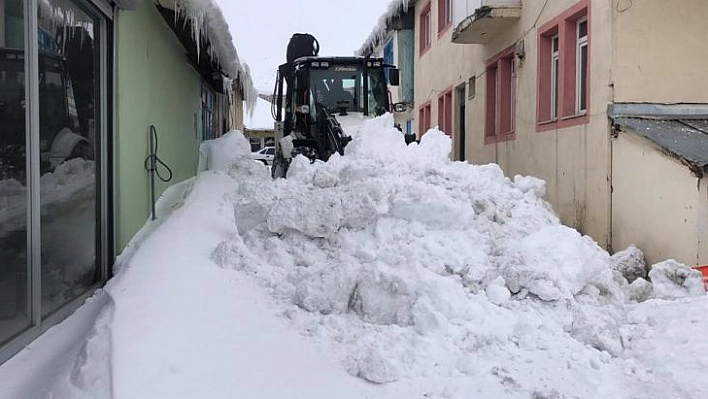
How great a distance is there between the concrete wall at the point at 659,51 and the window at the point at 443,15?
8.95 metres

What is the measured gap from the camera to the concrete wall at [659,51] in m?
7.65

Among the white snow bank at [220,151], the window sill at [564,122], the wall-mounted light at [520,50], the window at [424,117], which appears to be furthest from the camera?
the window at [424,117]

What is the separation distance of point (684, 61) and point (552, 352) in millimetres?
5352

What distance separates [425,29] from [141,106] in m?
14.6

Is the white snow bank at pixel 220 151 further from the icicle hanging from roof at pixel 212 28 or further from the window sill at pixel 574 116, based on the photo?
the window sill at pixel 574 116

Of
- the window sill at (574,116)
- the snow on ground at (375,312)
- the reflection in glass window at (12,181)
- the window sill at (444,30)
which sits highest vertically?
the window sill at (444,30)

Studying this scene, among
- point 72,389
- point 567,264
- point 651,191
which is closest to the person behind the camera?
point 72,389

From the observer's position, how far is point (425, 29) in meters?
20.0

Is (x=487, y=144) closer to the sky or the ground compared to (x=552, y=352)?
closer to the sky

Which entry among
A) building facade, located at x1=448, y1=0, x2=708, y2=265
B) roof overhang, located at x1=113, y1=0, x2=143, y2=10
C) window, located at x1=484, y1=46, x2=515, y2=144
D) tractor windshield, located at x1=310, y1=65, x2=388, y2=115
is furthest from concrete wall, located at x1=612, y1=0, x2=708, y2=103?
roof overhang, located at x1=113, y1=0, x2=143, y2=10

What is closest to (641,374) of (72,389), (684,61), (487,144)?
(72,389)

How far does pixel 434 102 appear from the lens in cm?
1830

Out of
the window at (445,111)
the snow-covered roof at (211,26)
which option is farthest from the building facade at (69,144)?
the window at (445,111)

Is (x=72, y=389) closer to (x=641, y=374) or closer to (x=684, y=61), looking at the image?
(x=641, y=374)
